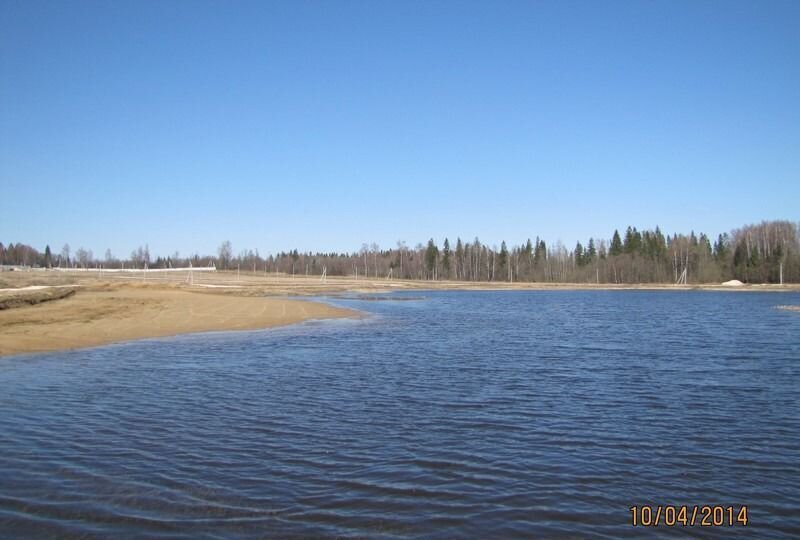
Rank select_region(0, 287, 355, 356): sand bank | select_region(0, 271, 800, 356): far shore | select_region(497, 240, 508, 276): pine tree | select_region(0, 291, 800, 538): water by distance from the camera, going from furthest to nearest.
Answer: select_region(497, 240, 508, 276): pine tree, select_region(0, 271, 800, 356): far shore, select_region(0, 287, 355, 356): sand bank, select_region(0, 291, 800, 538): water

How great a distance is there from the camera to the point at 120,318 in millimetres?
34281

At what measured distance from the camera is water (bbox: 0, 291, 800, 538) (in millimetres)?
8070

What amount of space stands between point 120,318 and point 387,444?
91.4 feet

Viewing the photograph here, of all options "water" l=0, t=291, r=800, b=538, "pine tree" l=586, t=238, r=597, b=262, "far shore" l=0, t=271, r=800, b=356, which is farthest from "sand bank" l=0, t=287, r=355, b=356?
"pine tree" l=586, t=238, r=597, b=262

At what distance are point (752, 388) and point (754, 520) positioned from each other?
10.7m

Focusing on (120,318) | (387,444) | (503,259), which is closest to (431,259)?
(503,259)

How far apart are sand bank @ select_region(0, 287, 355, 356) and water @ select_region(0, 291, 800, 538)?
151 inches

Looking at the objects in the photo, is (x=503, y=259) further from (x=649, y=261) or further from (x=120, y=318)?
(x=120, y=318)

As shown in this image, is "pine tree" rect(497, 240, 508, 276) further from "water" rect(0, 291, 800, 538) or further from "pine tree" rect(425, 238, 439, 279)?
"water" rect(0, 291, 800, 538)

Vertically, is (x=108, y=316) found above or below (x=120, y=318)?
above

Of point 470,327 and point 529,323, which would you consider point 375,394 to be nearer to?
point 470,327

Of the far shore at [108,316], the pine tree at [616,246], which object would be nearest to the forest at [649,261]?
the pine tree at [616,246]

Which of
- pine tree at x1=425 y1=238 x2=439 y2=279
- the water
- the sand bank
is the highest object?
pine tree at x1=425 y1=238 x2=439 y2=279

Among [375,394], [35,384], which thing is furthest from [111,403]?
[375,394]
